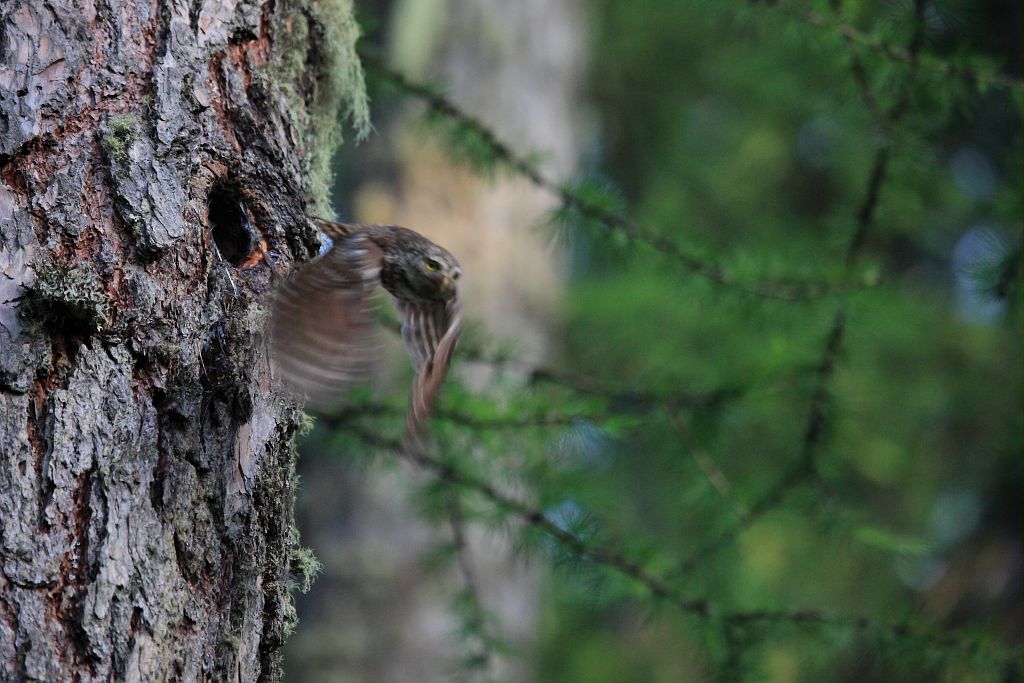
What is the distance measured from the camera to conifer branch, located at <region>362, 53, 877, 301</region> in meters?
2.51

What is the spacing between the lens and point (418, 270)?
1953 millimetres

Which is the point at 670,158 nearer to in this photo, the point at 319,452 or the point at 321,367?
the point at 319,452

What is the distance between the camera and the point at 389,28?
450cm

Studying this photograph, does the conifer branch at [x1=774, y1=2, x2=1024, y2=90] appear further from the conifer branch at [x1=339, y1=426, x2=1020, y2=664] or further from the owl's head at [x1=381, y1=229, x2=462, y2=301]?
the conifer branch at [x1=339, y1=426, x2=1020, y2=664]

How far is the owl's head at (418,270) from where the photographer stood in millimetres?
1937

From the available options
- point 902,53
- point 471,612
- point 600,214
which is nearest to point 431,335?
point 600,214

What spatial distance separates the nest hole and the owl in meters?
0.10

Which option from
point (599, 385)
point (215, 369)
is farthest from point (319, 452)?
point (215, 369)

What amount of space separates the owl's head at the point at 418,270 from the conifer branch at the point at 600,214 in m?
0.61

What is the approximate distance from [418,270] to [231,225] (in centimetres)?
42

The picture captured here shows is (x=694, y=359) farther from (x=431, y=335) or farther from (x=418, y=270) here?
(x=418, y=270)

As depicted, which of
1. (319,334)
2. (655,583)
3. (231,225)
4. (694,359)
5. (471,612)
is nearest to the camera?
(319,334)

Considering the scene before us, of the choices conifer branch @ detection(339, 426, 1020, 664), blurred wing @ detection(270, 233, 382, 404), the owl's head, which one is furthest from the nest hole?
conifer branch @ detection(339, 426, 1020, 664)

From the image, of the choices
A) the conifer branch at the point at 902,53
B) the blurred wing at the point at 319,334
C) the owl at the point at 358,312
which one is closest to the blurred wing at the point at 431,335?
the owl at the point at 358,312
